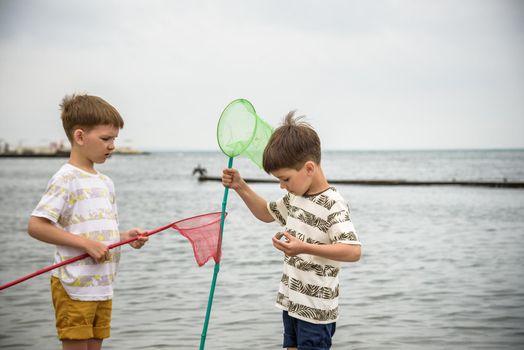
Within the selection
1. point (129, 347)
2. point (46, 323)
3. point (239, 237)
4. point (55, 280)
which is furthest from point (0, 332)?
point (239, 237)

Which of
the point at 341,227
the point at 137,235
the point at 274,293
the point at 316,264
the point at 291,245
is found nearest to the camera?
the point at 291,245

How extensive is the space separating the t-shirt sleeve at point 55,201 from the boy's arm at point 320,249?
3.27 feet

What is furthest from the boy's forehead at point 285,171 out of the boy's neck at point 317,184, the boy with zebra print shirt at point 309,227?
the boy's neck at point 317,184

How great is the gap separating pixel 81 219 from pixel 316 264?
1111 mm

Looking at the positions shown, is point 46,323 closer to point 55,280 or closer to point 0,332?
point 0,332

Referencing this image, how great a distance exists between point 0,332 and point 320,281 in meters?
4.39

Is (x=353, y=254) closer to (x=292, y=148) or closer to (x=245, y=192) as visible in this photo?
(x=292, y=148)

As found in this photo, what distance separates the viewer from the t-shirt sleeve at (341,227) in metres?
2.91

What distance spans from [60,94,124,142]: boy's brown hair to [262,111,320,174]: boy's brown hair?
30.7 inches

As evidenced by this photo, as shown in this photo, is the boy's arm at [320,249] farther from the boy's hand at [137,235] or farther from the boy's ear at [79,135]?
the boy's ear at [79,135]

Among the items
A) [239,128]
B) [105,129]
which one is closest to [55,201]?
[105,129]

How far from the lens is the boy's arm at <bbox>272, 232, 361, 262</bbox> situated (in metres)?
2.81

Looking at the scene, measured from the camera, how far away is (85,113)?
3.15 m

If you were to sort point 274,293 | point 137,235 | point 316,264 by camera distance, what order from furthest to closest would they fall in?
point 274,293 → point 137,235 → point 316,264
